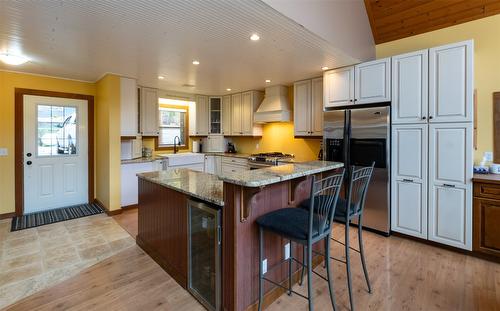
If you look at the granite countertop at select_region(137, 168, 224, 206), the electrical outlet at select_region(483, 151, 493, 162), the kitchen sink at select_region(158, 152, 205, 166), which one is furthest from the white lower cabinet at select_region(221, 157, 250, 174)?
the electrical outlet at select_region(483, 151, 493, 162)

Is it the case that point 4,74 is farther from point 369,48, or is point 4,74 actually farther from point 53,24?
point 369,48

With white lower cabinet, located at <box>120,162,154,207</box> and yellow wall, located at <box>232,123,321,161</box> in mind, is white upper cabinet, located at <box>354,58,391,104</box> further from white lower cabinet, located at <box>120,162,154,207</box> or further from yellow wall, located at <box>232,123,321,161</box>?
white lower cabinet, located at <box>120,162,154,207</box>

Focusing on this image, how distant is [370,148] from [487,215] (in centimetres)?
139

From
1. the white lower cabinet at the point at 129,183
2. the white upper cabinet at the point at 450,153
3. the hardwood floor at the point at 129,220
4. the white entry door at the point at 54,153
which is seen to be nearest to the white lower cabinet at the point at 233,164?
the white lower cabinet at the point at 129,183

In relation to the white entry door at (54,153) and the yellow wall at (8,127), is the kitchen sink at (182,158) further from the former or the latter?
the yellow wall at (8,127)

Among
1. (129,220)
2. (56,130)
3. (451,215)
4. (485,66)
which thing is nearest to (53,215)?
(129,220)

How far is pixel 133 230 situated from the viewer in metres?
3.59

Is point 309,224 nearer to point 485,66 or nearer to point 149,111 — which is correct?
point 485,66

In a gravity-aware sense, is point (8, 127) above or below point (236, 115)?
below

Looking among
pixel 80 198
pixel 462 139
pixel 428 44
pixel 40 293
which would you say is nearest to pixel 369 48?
pixel 428 44

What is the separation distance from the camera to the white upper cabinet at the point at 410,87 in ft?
9.95

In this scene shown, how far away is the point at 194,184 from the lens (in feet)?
7.69

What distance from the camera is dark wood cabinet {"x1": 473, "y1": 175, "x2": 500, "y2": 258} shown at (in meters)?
2.65

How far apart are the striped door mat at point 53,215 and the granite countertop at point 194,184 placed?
2.29 meters
